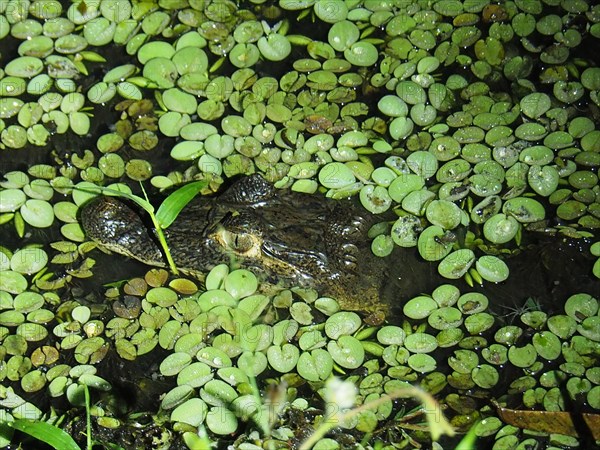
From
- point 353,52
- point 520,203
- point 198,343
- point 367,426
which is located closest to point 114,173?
point 198,343

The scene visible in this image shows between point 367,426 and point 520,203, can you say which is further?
point 520,203

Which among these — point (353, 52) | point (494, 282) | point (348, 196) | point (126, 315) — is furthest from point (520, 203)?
point (126, 315)

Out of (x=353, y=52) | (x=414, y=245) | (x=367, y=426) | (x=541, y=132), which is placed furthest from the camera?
(x=353, y=52)

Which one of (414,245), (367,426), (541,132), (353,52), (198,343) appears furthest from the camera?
(353,52)

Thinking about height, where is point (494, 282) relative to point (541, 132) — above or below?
below

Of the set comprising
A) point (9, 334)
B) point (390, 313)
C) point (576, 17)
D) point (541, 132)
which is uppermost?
point (576, 17)

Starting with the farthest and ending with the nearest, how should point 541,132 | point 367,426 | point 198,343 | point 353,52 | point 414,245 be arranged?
point 353,52, point 541,132, point 414,245, point 198,343, point 367,426

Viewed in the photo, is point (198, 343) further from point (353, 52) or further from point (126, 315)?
point (353, 52)

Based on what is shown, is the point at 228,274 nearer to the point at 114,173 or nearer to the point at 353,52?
the point at 114,173

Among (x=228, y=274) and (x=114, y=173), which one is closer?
(x=228, y=274)
